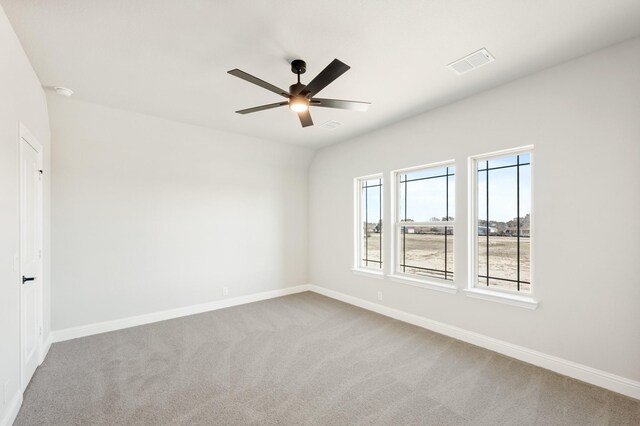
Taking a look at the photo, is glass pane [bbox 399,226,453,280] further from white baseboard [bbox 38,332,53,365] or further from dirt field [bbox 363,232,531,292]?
white baseboard [bbox 38,332,53,365]

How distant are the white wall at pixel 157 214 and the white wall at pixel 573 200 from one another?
3091mm

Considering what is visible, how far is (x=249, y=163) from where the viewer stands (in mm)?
5203

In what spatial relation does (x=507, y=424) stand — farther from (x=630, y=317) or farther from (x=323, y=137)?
(x=323, y=137)

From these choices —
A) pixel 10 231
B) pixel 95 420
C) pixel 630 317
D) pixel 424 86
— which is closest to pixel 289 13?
pixel 424 86

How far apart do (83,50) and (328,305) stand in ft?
14.5

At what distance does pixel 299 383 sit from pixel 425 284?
213 cm

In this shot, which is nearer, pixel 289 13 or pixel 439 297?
pixel 289 13

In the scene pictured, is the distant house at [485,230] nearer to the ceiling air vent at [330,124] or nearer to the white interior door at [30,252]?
the ceiling air vent at [330,124]

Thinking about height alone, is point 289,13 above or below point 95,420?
above

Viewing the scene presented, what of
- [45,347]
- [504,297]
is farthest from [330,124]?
[45,347]

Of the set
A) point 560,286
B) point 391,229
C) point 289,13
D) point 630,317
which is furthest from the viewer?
point 391,229

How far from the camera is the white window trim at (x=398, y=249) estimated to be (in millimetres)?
3676

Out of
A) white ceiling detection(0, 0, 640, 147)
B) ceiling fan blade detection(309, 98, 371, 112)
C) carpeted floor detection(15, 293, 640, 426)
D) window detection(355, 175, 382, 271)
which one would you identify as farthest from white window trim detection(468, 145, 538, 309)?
ceiling fan blade detection(309, 98, 371, 112)

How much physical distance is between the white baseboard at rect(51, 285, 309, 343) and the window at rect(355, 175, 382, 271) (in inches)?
66.3
